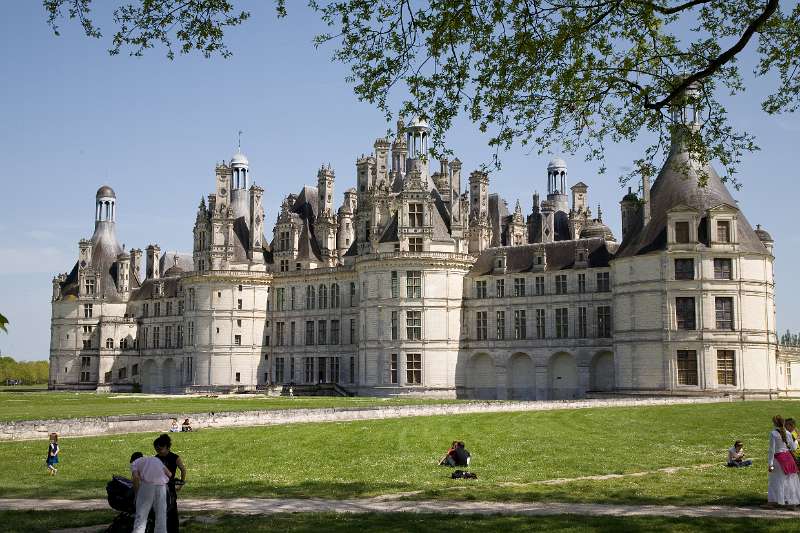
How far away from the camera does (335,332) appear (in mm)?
72375

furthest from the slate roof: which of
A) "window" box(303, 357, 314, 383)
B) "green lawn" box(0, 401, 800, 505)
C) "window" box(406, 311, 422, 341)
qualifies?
"window" box(303, 357, 314, 383)

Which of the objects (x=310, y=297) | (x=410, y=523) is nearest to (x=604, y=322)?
(x=310, y=297)

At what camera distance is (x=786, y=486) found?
1612 cm

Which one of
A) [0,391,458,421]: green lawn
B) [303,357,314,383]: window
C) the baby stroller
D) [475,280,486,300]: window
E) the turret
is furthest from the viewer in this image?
the turret

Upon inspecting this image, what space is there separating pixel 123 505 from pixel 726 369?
144ft

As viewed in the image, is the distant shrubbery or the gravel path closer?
the gravel path

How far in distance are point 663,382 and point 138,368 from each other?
179 ft

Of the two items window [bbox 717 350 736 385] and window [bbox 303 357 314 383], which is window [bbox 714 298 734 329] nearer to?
window [bbox 717 350 736 385]

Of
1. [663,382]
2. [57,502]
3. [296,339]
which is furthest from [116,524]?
[296,339]

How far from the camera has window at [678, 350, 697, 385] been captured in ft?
170

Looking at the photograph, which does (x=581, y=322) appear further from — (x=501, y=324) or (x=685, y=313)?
(x=685, y=313)

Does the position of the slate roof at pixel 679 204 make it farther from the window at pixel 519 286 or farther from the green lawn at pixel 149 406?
the green lawn at pixel 149 406

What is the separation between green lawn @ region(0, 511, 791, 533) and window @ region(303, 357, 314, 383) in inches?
2313

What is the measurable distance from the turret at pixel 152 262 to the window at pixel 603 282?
4951 cm
